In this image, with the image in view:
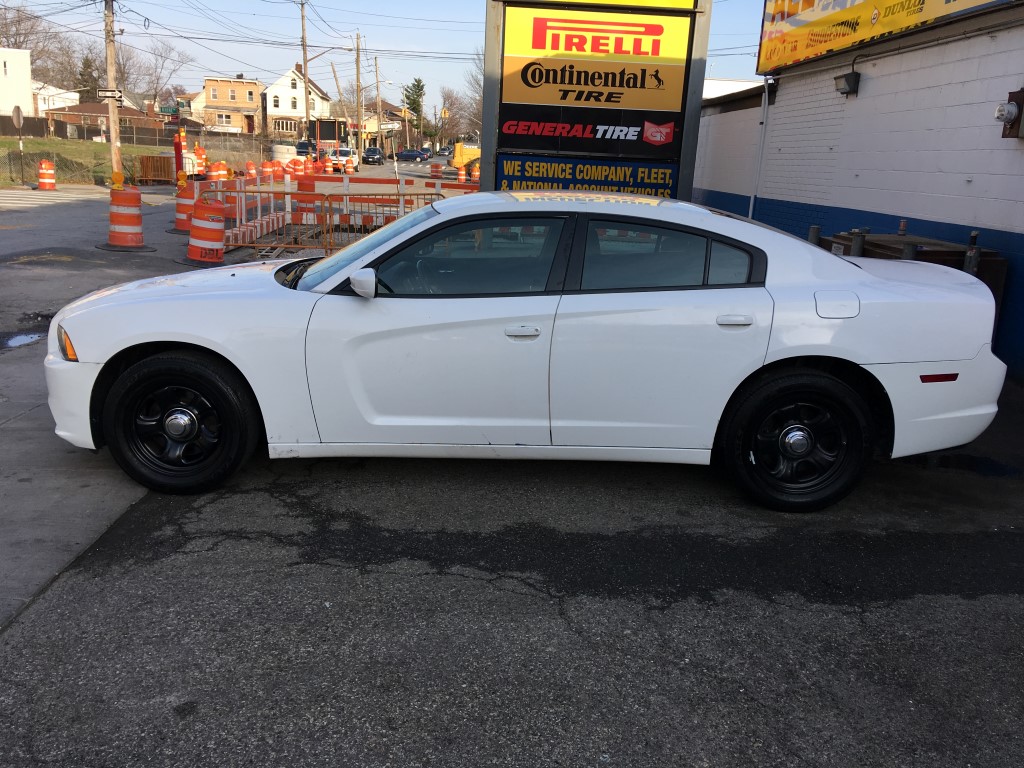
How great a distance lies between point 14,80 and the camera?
6712cm

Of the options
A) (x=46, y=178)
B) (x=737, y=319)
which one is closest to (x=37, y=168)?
(x=46, y=178)

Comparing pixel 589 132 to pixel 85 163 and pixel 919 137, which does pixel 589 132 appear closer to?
pixel 919 137

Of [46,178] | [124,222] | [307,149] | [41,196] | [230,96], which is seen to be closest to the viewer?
[124,222]

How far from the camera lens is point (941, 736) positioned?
276 centimetres

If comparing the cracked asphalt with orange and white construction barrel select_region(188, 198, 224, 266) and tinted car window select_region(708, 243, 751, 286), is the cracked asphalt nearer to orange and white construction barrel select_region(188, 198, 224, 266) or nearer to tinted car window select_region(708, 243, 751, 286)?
tinted car window select_region(708, 243, 751, 286)

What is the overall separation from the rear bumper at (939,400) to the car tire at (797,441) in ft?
0.58

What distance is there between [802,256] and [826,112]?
8.09m

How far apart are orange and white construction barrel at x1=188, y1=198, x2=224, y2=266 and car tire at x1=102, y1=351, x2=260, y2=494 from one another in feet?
29.8

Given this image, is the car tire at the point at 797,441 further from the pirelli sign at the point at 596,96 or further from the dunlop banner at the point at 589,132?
the dunlop banner at the point at 589,132

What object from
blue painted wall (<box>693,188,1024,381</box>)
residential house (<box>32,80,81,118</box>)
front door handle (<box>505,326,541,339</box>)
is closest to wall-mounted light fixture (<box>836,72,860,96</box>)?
blue painted wall (<box>693,188,1024,381</box>)

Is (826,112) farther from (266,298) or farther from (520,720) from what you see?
(520,720)

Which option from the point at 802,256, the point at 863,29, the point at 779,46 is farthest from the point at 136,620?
the point at 779,46

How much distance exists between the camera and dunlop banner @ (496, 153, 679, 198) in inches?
408

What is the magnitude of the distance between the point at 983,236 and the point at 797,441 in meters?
4.53
